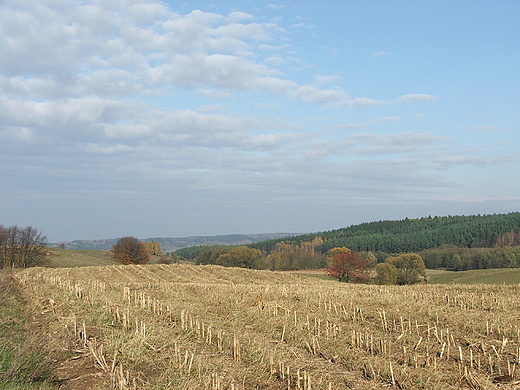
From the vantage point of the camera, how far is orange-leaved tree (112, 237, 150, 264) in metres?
92.6

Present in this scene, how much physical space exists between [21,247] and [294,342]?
66935 mm

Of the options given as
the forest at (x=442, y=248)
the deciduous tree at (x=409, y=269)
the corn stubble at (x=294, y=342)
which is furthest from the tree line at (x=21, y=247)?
the deciduous tree at (x=409, y=269)

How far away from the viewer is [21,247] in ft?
213

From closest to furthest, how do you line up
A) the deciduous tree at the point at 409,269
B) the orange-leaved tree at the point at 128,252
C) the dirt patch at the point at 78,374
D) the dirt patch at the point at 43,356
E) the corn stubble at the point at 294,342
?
the dirt patch at the point at 78,374 < the dirt patch at the point at 43,356 < the corn stubble at the point at 294,342 < the deciduous tree at the point at 409,269 < the orange-leaved tree at the point at 128,252

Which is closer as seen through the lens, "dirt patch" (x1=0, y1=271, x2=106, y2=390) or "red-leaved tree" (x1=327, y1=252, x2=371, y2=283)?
"dirt patch" (x1=0, y1=271, x2=106, y2=390)

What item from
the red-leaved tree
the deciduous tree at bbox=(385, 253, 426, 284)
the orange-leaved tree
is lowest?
the deciduous tree at bbox=(385, 253, 426, 284)

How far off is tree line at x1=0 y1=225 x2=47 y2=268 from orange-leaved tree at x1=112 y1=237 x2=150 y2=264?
25.6 metres

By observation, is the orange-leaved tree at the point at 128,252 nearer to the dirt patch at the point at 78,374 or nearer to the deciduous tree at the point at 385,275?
the deciduous tree at the point at 385,275

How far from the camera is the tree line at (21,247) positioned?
6350 centimetres

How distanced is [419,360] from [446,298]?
42.9 ft

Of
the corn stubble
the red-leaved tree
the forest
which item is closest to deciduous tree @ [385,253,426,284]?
the red-leaved tree

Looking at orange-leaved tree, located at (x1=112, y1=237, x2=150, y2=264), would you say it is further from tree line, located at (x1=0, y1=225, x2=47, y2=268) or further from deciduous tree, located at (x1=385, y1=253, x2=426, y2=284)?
deciduous tree, located at (x1=385, y1=253, x2=426, y2=284)

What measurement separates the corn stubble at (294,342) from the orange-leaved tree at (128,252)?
3044 inches

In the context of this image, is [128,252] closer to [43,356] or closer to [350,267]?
[350,267]
